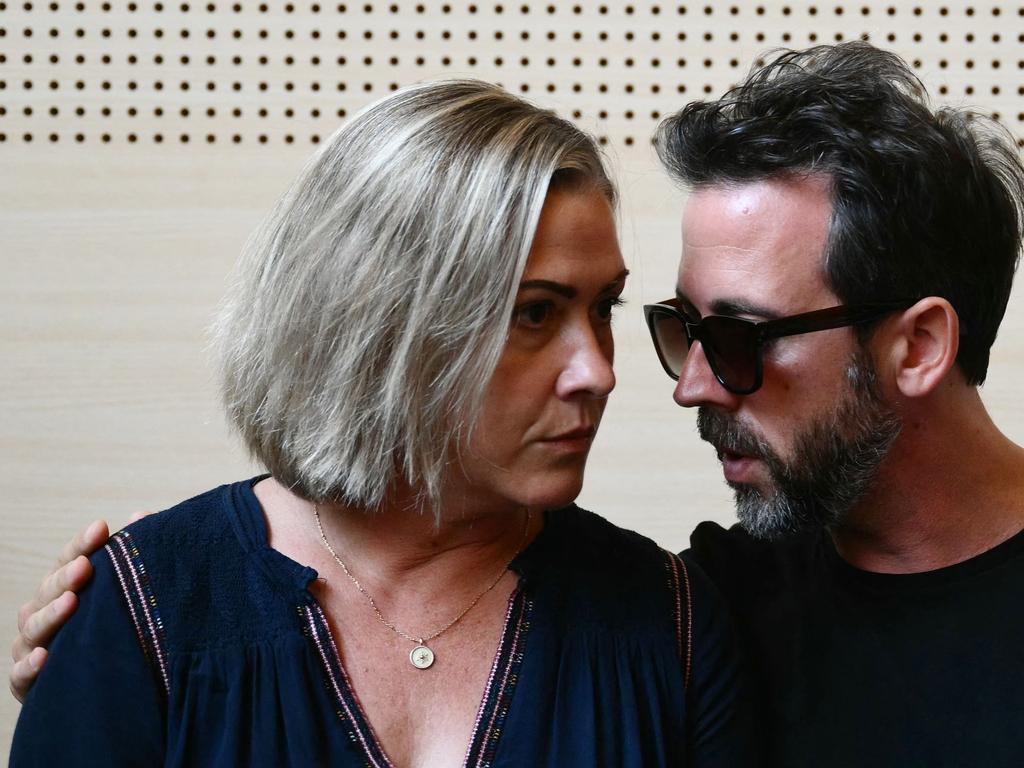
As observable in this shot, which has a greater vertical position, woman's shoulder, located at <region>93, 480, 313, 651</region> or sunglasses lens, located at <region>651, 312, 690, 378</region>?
sunglasses lens, located at <region>651, 312, 690, 378</region>

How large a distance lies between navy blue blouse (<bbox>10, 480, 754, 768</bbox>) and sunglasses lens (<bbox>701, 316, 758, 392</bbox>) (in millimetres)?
261

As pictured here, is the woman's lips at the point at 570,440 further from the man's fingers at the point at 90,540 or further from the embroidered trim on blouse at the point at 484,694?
the man's fingers at the point at 90,540

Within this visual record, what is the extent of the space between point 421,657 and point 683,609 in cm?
34

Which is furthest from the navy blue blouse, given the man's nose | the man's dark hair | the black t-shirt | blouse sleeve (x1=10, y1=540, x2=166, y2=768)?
the man's dark hair

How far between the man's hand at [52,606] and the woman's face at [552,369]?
1.56 feet

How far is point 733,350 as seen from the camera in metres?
1.70

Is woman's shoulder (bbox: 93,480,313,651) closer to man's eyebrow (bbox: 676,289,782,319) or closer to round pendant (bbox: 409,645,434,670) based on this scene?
round pendant (bbox: 409,645,434,670)

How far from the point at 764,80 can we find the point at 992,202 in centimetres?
36

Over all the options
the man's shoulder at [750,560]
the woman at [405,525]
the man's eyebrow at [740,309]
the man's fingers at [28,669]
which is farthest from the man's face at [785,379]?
the man's fingers at [28,669]

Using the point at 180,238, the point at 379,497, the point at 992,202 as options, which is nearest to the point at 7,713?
the point at 180,238

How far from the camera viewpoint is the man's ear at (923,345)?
170 centimetres

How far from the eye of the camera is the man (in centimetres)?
165

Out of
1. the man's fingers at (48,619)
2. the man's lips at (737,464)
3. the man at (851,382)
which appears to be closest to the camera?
the man's fingers at (48,619)

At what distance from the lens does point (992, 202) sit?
1797 millimetres
